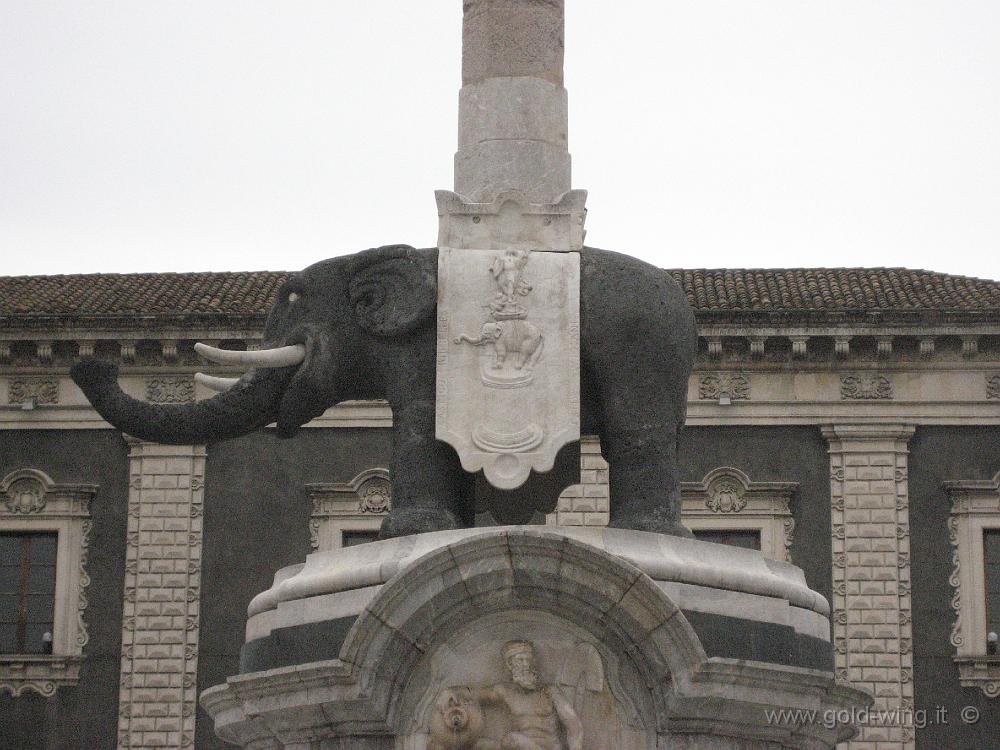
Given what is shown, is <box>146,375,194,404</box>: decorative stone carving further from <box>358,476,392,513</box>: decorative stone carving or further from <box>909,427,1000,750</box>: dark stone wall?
<box>909,427,1000,750</box>: dark stone wall

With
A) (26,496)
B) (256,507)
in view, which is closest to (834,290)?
(256,507)

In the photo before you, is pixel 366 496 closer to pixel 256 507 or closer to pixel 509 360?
pixel 256 507

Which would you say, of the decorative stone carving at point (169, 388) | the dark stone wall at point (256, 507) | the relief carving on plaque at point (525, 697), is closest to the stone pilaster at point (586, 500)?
the dark stone wall at point (256, 507)

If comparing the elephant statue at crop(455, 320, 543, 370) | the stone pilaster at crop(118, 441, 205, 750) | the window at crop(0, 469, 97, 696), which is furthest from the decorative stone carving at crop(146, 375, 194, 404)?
the elephant statue at crop(455, 320, 543, 370)

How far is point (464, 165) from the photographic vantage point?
15.1 metres

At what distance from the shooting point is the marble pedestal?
12.5 metres

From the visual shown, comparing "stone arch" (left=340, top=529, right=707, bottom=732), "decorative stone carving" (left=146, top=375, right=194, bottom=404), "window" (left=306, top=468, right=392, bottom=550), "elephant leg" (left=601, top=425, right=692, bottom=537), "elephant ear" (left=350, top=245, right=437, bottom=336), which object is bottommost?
"stone arch" (left=340, top=529, right=707, bottom=732)

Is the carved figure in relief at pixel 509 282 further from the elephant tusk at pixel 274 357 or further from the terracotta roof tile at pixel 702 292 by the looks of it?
the terracotta roof tile at pixel 702 292

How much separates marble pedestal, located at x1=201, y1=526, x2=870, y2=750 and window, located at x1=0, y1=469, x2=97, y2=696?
69.1ft

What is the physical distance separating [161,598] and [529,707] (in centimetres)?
2178

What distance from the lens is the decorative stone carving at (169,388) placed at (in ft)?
111

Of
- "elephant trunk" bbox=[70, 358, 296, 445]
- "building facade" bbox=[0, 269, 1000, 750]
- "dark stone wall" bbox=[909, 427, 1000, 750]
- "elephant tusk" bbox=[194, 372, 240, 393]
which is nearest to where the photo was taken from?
"elephant trunk" bbox=[70, 358, 296, 445]

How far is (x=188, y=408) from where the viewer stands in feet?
46.6

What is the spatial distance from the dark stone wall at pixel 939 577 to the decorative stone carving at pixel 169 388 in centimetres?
990
